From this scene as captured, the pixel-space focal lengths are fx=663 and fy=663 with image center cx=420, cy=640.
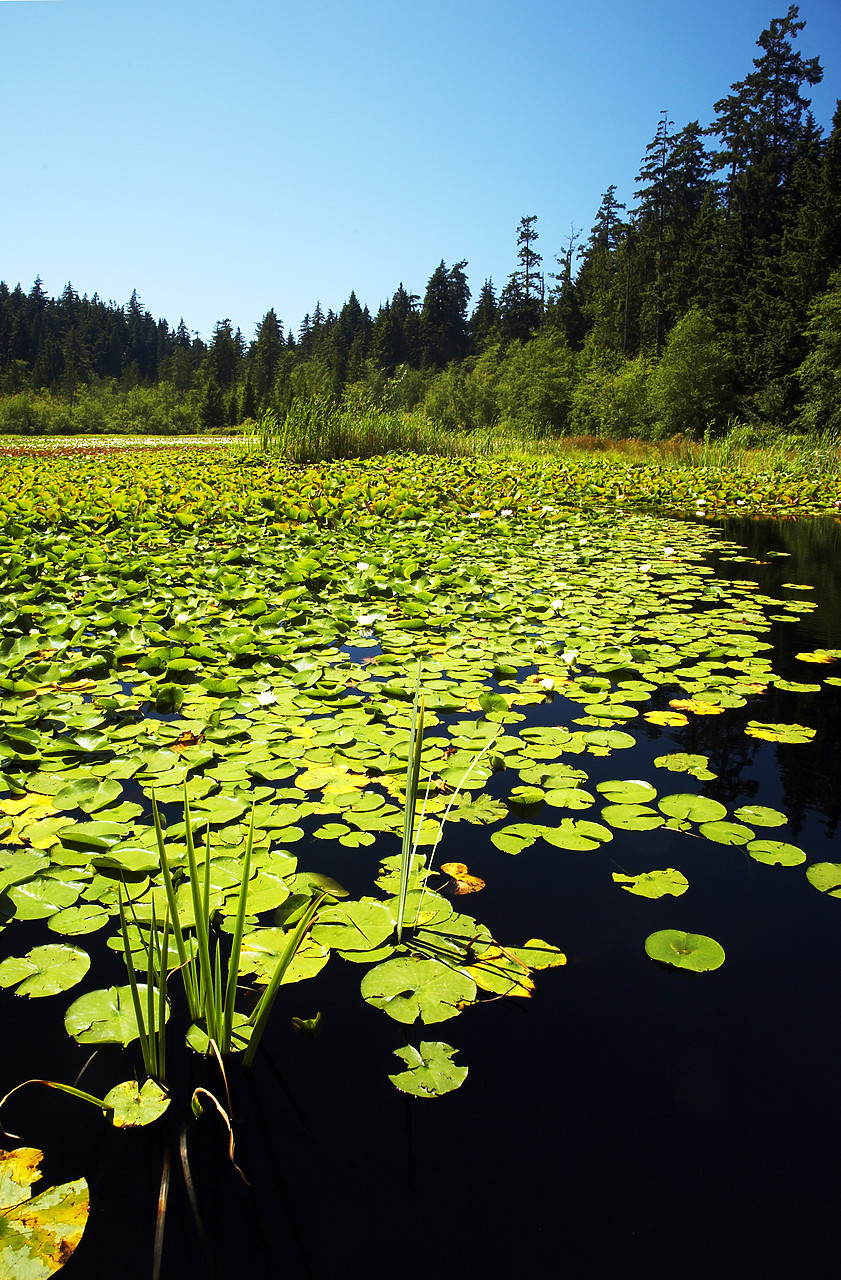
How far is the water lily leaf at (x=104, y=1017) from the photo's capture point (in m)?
1.09

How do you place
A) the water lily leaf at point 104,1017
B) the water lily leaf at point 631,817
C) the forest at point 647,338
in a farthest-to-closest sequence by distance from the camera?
the forest at point 647,338
the water lily leaf at point 631,817
the water lily leaf at point 104,1017

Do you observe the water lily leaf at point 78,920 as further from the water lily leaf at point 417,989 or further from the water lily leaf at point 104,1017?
the water lily leaf at point 417,989

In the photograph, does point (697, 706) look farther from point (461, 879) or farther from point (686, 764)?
point (461, 879)

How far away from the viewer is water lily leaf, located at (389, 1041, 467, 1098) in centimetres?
102

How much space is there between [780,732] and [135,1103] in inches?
86.4

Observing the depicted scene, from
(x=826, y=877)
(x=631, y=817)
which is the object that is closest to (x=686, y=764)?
(x=631, y=817)

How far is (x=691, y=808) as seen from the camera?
1802mm

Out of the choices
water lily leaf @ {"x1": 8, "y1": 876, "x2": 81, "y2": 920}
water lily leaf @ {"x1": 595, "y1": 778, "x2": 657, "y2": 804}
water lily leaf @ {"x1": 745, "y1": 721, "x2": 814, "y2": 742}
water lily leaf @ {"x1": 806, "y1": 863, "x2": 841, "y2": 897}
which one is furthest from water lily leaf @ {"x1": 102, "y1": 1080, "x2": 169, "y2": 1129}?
water lily leaf @ {"x1": 745, "y1": 721, "x2": 814, "y2": 742}

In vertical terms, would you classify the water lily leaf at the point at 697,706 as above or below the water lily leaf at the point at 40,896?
above

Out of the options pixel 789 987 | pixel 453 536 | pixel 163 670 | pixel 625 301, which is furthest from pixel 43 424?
pixel 789 987

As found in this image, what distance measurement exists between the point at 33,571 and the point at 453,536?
3.40m

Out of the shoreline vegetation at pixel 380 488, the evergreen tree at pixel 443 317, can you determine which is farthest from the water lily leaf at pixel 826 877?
the evergreen tree at pixel 443 317

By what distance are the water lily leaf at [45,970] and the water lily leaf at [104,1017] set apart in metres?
0.06

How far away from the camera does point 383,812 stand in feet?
5.86
